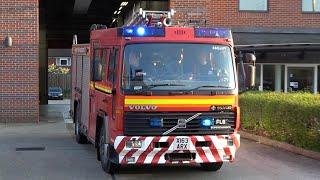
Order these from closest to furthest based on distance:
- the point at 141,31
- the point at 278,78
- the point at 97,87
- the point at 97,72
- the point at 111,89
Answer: the point at 141,31, the point at 111,89, the point at 97,72, the point at 97,87, the point at 278,78

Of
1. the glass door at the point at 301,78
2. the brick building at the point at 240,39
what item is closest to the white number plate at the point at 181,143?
the brick building at the point at 240,39

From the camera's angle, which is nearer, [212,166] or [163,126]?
[163,126]

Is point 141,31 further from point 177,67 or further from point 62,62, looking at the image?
point 62,62

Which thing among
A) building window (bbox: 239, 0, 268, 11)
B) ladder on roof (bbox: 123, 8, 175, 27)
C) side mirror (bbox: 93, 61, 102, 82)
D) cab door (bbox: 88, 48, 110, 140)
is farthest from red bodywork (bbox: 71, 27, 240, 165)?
building window (bbox: 239, 0, 268, 11)

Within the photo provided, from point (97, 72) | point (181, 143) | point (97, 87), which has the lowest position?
point (181, 143)

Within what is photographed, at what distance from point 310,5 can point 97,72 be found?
1321 centimetres

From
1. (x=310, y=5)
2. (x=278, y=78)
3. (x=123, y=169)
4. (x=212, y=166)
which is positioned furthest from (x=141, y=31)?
(x=310, y=5)

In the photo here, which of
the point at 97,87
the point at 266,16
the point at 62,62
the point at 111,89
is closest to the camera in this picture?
the point at 111,89

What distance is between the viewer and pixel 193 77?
31.0 feet

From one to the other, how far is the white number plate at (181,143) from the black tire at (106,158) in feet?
3.85

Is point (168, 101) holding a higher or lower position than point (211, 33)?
lower

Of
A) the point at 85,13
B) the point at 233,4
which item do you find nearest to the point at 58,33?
the point at 85,13

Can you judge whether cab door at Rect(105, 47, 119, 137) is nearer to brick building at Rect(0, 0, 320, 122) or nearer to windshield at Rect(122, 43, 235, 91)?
windshield at Rect(122, 43, 235, 91)

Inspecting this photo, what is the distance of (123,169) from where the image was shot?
34.7ft
